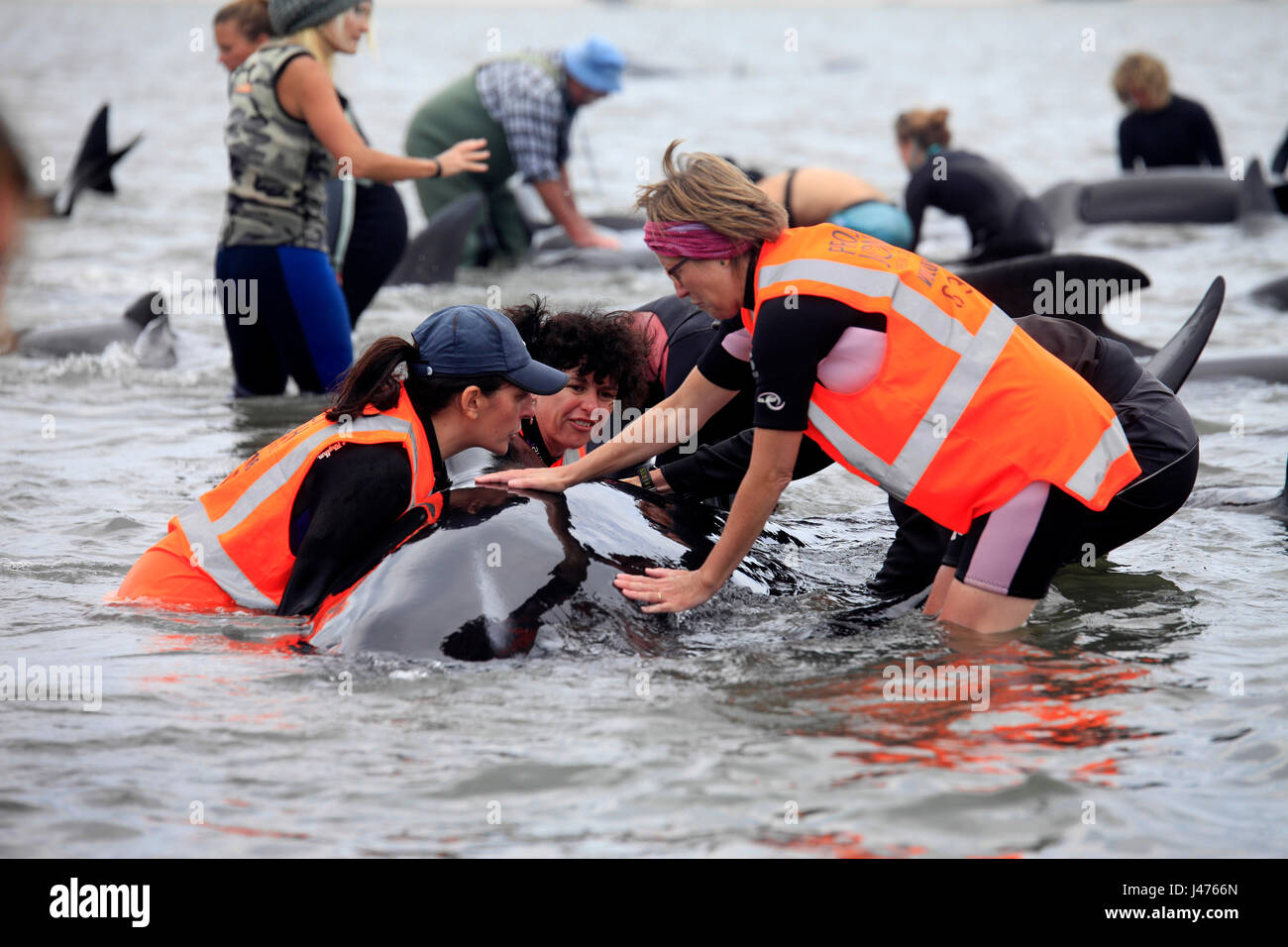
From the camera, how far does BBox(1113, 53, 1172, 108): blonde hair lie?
40.9 ft

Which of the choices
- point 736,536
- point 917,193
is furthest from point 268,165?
point 917,193

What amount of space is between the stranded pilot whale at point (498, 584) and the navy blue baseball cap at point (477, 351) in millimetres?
354

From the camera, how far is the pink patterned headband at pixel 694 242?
12.7ft

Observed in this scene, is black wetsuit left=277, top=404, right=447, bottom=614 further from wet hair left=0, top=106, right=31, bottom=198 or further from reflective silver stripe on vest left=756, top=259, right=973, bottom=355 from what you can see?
wet hair left=0, top=106, right=31, bottom=198

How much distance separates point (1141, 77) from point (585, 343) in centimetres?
934

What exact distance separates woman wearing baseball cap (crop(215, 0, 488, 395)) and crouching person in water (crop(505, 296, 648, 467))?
1.70m

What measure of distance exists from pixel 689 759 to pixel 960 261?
745 cm

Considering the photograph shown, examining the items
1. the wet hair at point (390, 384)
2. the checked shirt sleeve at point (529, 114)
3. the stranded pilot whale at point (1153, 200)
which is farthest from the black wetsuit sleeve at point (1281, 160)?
the wet hair at point (390, 384)

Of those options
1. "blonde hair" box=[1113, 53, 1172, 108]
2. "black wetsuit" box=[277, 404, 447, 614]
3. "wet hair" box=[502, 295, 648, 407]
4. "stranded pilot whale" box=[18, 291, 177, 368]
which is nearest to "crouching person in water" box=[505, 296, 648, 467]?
"wet hair" box=[502, 295, 648, 407]

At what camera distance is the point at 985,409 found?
395 centimetres

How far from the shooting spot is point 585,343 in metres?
4.88

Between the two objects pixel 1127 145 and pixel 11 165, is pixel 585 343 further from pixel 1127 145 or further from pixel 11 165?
pixel 1127 145
